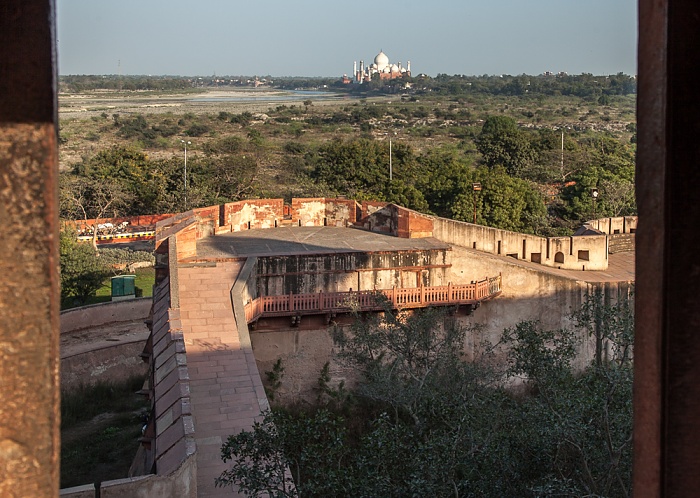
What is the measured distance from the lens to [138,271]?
94.5ft

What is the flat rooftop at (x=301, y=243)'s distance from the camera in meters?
17.8

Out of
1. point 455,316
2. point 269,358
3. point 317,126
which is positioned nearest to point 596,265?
point 455,316

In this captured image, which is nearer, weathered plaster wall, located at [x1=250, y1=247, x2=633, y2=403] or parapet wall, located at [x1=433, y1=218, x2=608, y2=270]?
weathered plaster wall, located at [x1=250, y1=247, x2=633, y2=403]

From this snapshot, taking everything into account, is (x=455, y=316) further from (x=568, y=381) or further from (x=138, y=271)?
(x=138, y=271)

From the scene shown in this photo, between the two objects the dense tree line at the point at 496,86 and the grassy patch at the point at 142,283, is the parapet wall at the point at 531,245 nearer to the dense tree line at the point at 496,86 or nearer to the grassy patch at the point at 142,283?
the grassy patch at the point at 142,283

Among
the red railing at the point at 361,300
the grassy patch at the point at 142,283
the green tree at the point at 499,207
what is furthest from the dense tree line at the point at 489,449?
the grassy patch at the point at 142,283

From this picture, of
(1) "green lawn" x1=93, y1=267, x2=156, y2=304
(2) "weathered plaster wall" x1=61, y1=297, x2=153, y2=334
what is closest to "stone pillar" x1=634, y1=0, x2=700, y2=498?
(2) "weathered plaster wall" x1=61, y1=297, x2=153, y2=334

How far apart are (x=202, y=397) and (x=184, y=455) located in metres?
4.19

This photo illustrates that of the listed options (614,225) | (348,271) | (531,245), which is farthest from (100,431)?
(614,225)

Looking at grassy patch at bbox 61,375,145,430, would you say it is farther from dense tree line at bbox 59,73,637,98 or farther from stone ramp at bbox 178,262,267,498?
dense tree line at bbox 59,73,637,98

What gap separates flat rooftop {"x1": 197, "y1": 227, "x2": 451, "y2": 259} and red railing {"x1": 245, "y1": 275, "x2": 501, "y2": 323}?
100cm

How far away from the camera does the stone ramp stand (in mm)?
10141

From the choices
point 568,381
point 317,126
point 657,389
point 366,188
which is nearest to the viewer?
point 657,389

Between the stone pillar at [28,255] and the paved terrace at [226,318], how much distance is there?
23.8ft
